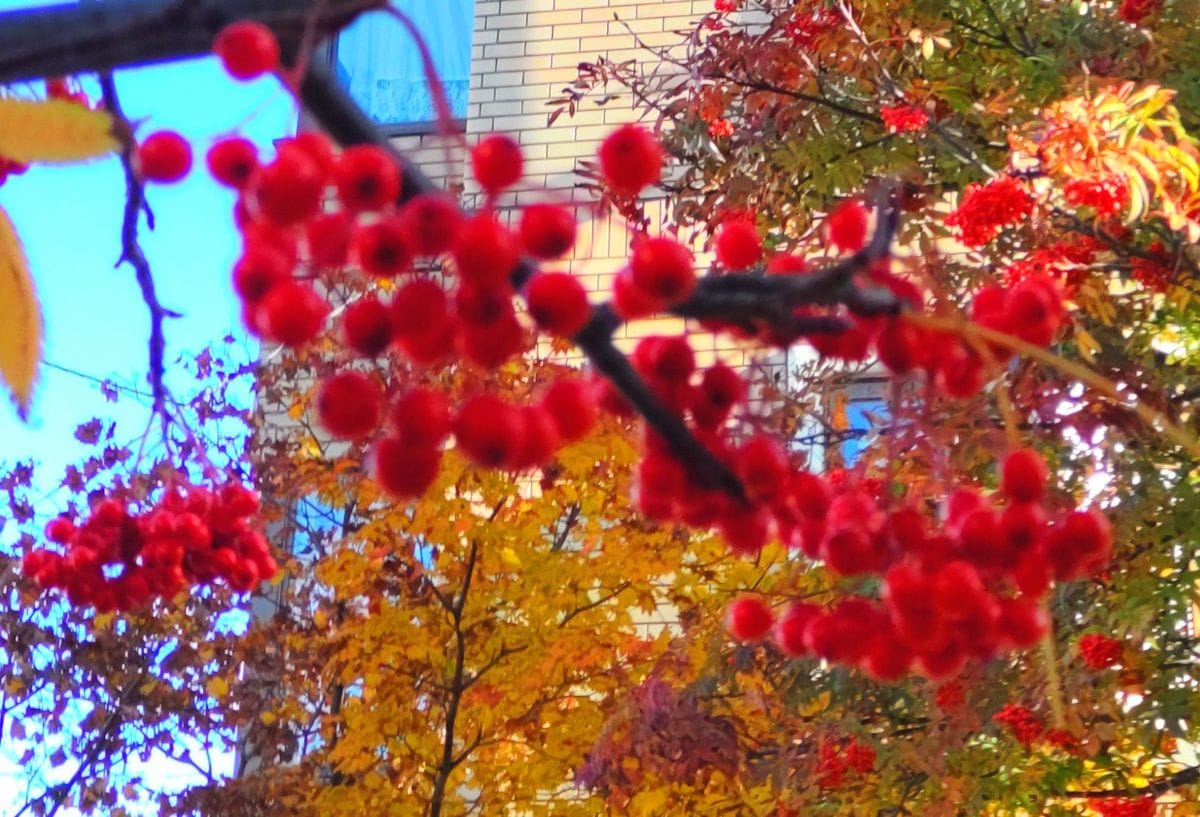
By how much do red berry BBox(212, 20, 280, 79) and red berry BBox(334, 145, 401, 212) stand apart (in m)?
0.03

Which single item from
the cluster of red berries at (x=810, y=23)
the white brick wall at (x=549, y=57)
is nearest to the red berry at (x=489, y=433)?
the cluster of red berries at (x=810, y=23)

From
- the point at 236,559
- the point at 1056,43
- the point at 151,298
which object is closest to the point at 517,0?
the point at 1056,43

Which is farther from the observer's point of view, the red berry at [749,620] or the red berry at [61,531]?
the red berry at [61,531]

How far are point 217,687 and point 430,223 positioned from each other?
2.60m

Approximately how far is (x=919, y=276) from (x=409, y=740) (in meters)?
2.01

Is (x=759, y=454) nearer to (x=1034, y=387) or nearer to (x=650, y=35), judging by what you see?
(x=1034, y=387)

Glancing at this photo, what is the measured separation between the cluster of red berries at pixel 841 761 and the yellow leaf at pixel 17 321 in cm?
146

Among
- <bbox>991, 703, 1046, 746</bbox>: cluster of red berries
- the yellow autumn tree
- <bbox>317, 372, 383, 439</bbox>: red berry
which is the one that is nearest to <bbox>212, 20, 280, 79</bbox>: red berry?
<bbox>317, 372, 383, 439</bbox>: red berry

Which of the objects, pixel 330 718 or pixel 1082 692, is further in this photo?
pixel 330 718

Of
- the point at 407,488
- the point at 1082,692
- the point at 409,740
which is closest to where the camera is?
the point at 407,488

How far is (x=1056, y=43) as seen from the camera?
195 centimetres

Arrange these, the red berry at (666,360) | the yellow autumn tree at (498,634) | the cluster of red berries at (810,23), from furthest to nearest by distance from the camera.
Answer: the yellow autumn tree at (498,634)
the cluster of red berries at (810,23)
the red berry at (666,360)

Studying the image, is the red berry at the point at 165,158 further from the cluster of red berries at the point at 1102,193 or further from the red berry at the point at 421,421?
the cluster of red berries at the point at 1102,193

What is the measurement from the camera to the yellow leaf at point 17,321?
441mm
